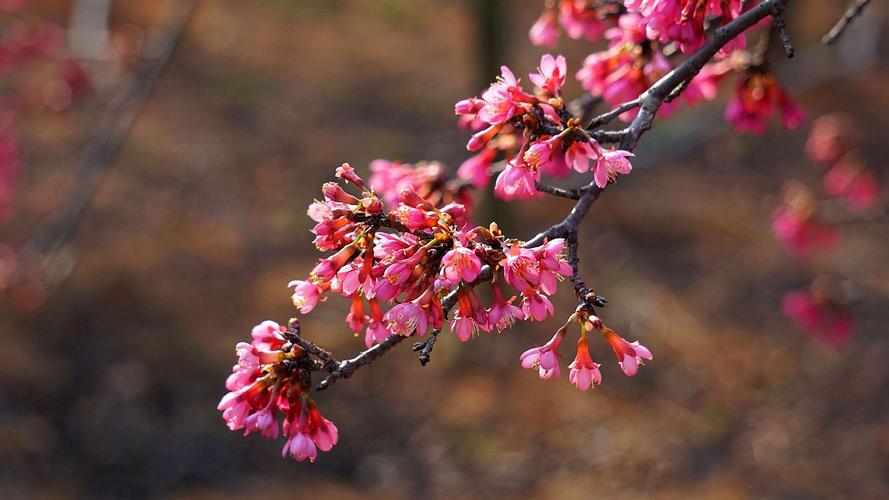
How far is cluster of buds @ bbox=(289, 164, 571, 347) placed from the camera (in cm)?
137

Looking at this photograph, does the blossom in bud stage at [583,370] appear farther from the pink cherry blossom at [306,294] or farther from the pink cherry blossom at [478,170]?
the pink cherry blossom at [478,170]

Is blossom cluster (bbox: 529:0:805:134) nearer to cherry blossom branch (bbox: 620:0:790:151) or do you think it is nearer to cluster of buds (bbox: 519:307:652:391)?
cherry blossom branch (bbox: 620:0:790:151)

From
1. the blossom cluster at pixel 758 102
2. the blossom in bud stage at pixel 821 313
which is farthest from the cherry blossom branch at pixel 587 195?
the blossom in bud stage at pixel 821 313

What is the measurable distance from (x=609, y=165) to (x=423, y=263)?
357mm

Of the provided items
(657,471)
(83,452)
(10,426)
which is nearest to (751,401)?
(657,471)

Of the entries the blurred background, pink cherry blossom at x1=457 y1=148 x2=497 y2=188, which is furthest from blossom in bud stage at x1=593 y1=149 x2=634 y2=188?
the blurred background

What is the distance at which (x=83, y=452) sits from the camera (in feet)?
17.7

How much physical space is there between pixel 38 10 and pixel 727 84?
25.6 feet

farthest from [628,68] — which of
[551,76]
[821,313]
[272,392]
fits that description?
[821,313]

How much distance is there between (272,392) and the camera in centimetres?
149

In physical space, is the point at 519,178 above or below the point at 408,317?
above

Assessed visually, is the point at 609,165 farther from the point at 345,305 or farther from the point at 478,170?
the point at 345,305

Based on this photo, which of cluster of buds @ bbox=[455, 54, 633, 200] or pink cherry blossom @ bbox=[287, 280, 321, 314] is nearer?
cluster of buds @ bbox=[455, 54, 633, 200]

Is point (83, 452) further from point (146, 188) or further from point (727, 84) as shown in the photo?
point (727, 84)
